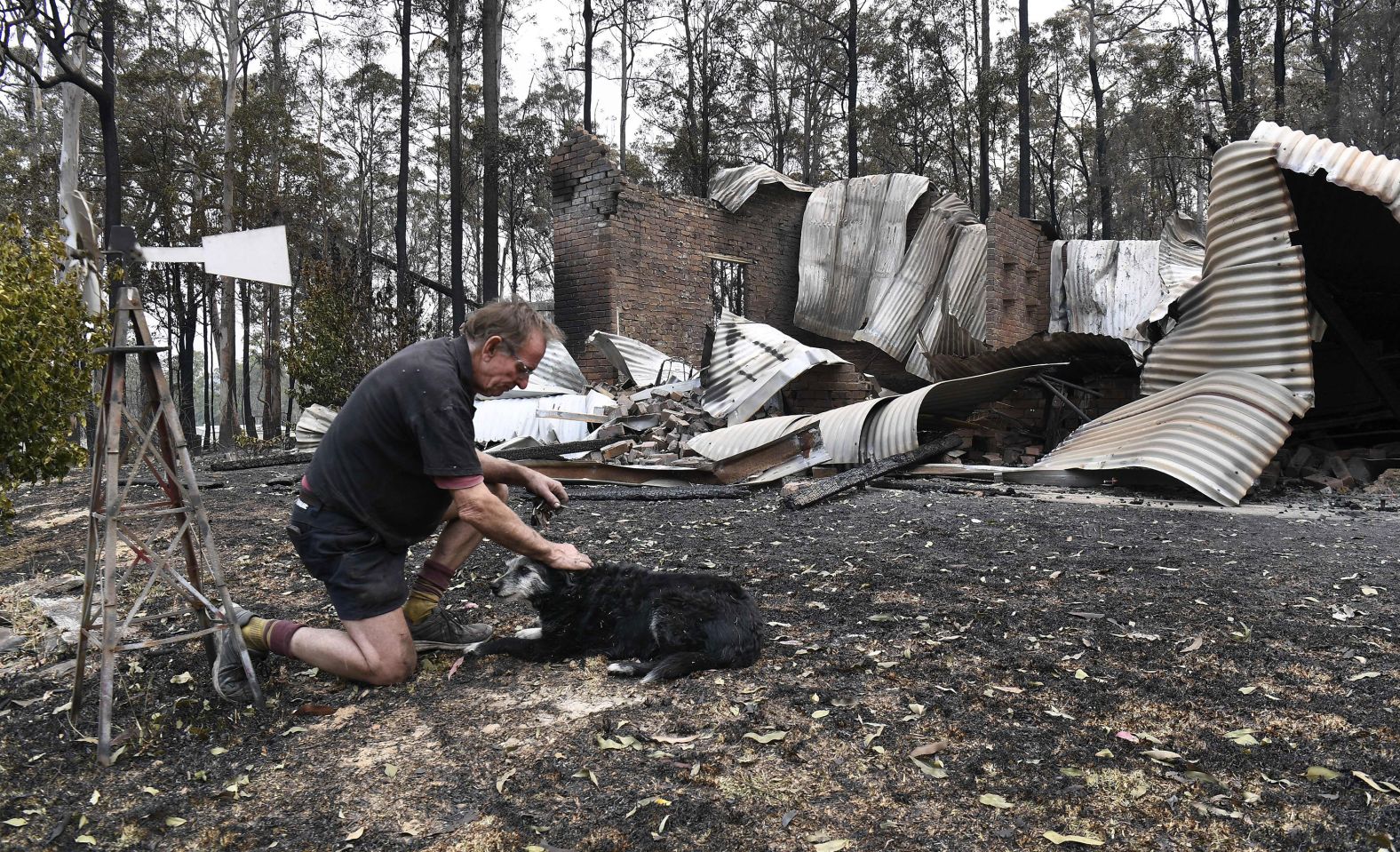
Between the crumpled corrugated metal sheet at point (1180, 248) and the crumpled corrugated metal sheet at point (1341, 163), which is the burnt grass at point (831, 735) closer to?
the crumpled corrugated metal sheet at point (1341, 163)

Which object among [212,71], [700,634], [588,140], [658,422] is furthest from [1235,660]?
[212,71]

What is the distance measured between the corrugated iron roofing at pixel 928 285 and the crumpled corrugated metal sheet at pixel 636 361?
15.4 ft

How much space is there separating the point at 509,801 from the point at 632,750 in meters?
0.38

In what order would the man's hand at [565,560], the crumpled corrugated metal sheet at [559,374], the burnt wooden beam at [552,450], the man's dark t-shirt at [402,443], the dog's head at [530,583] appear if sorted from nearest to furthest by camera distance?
the man's dark t-shirt at [402,443]
the man's hand at [565,560]
the dog's head at [530,583]
the burnt wooden beam at [552,450]
the crumpled corrugated metal sheet at [559,374]

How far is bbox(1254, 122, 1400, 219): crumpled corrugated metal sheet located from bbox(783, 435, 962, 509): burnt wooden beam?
144 inches

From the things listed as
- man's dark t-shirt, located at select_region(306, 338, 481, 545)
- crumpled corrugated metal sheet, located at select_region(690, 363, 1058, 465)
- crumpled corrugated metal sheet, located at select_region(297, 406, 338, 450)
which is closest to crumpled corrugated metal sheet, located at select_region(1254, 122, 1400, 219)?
crumpled corrugated metal sheet, located at select_region(690, 363, 1058, 465)

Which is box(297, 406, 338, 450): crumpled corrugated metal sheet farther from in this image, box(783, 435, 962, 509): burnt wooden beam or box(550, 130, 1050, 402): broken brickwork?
box(783, 435, 962, 509): burnt wooden beam

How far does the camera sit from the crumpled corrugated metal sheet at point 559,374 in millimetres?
10555

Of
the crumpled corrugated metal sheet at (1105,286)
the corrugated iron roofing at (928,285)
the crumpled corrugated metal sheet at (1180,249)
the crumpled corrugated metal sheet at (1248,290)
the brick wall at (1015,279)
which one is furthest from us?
the crumpled corrugated metal sheet at (1105,286)

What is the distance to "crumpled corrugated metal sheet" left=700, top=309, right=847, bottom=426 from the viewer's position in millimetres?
9094

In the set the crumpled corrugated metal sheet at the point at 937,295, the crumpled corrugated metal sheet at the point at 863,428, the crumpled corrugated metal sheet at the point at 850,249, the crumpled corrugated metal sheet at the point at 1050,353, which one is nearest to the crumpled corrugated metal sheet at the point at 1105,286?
the crumpled corrugated metal sheet at the point at 937,295

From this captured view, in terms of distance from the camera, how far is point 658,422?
9.05m

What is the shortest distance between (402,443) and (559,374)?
8177mm

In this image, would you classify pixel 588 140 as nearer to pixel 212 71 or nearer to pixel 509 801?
pixel 509 801
